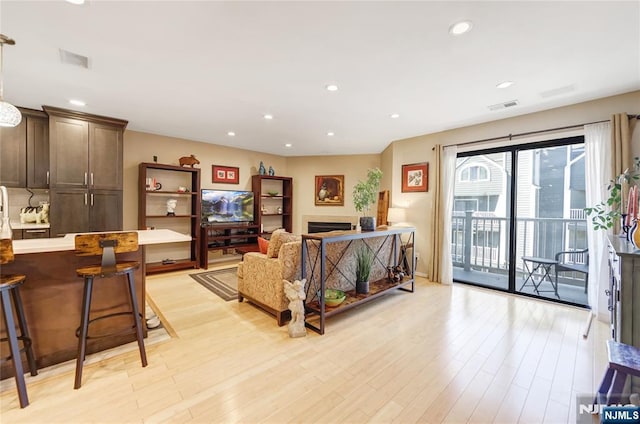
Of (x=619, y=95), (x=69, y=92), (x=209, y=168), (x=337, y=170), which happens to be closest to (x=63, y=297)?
(x=69, y=92)

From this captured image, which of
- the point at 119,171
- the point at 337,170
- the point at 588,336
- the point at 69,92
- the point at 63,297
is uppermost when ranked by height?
the point at 69,92

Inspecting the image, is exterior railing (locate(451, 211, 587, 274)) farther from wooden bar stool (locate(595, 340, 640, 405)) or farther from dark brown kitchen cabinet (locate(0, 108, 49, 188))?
dark brown kitchen cabinet (locate(0, 108, 49, 188))

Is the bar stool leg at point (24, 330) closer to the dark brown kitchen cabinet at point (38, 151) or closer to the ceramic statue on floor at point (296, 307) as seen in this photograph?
the ceramic statue on floor at point (296, 307)

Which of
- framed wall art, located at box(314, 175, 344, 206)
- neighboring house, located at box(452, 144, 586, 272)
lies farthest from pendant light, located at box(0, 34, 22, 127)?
neighboring house, located at box(452, 144, 586, 272)

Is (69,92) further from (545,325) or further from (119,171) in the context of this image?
(545,325)

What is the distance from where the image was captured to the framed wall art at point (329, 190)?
6297 mm

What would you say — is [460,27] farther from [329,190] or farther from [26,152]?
[26,152]

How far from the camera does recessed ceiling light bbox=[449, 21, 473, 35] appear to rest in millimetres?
1803

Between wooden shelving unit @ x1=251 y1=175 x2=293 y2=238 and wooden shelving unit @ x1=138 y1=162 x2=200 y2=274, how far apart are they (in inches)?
51.9

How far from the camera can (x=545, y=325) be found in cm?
284

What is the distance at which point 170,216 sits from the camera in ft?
15.9

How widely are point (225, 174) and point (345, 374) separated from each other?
4.87 metres

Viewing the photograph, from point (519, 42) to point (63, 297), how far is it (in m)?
4.11

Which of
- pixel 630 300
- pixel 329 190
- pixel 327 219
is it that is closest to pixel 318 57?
pixel 630 300
